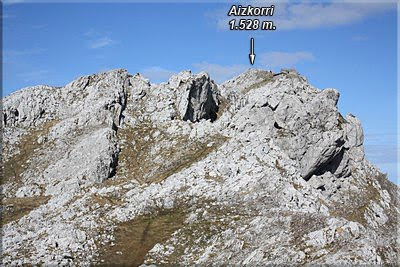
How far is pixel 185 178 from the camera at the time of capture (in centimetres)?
7162

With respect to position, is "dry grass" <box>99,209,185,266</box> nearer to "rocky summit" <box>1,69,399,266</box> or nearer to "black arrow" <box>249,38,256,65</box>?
"rocky summit" <box>1,69,399,266</box>

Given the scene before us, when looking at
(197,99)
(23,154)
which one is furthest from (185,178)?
(23,154)

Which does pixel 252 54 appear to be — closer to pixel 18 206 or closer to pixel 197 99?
pixel 197 99

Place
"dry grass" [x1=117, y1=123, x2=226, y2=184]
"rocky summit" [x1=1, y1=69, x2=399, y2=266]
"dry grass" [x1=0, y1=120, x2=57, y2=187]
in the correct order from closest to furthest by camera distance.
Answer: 1. "rocky summit" [x1=1, y1=69, x2=399, y2=266]
2. "dry grass" [x1=117, y1=123, x2=226, y2=184]
3. "dry grass" [x1=0, y1=120, x2=57, y2=187]

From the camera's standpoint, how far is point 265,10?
66.4 metres

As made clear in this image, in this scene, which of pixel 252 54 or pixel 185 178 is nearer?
pixel 252 54

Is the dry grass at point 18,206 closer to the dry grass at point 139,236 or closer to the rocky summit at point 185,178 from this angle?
the rocky summit at point 185,178

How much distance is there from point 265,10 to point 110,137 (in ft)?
121

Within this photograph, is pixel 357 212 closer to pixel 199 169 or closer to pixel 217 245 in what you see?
pixel 199 169

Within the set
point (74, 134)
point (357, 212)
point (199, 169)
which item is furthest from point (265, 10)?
point (357, 212)

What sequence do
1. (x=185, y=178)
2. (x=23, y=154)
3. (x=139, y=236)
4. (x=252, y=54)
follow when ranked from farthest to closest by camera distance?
(x=23, y=154) < (x=185, y=178) < (x=252, y=54) < (x=139, y=236)

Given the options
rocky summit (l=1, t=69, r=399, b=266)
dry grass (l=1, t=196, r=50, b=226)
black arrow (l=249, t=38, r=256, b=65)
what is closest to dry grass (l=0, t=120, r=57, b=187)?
rocky summit (l=1, t=69, r=399, b=266)

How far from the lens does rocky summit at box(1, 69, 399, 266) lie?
176 ft

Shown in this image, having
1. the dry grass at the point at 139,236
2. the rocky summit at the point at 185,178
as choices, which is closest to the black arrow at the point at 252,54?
the rocky summit at the point at 185,178
